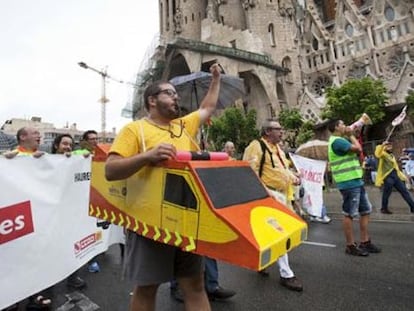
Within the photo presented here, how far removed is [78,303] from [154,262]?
215 centimetres

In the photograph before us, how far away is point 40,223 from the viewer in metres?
3.26

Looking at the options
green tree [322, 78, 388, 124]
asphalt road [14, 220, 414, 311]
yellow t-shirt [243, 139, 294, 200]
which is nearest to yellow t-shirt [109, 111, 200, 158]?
yellow t-shirt [243, 139, 294, 200]

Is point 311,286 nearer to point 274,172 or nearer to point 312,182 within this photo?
point 274,172

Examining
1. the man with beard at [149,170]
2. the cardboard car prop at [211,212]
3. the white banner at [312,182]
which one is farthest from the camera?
the white banner at [312,182]

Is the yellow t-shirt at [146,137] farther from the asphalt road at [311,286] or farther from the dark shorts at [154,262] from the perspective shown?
the asphalt road at [311,286]

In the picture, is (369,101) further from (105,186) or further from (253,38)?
(105,186)

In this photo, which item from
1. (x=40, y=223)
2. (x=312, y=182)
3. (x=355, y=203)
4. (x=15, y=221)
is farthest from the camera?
(x=312, y=182)

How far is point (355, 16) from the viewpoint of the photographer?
144 feet

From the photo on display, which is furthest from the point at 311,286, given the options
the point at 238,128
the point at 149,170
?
the point at 238,128

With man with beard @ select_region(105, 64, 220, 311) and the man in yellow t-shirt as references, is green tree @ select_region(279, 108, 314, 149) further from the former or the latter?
man with beard @ select_region(105, 64, 220, 311)

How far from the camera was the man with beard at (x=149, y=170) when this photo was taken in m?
1.73

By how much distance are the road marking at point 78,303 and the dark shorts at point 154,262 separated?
1.77 meters

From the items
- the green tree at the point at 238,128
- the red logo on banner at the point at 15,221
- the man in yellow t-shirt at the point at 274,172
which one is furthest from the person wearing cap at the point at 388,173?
the green tree at the point at 238,128

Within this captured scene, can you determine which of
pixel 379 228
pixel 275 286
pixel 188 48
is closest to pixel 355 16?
pixel 188 48
